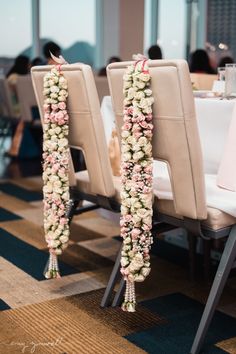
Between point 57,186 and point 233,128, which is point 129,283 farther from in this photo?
point 233,128

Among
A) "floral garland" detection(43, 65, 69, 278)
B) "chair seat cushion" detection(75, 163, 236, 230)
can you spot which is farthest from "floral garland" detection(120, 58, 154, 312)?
"floral garland" detection(43, 65, 69, 278)

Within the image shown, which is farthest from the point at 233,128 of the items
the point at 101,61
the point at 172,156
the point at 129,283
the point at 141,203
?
the point at 101,61

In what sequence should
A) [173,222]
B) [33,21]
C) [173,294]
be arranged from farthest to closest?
1. [33,21]
2. [173,294]
3. [173,222]

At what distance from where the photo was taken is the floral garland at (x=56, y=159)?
2348mm

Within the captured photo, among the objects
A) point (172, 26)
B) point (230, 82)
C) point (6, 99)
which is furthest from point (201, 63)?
point (230, 82)

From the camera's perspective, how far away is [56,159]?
240 cm

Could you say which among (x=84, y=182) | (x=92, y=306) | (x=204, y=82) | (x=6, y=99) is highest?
(x=204, y=82)

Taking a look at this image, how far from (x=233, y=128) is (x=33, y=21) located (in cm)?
775

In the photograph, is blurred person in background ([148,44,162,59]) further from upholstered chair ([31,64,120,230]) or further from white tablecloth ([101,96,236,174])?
upholstered chair ([31,64,120,230])

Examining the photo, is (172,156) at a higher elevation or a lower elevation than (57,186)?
higher

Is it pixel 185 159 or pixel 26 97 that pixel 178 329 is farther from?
pixel 26 97

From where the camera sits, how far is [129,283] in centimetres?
212

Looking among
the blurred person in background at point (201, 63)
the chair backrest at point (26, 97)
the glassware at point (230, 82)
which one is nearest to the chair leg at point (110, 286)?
the glassware at point (230, 82)

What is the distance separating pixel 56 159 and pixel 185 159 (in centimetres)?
67
